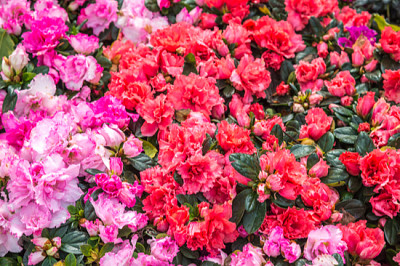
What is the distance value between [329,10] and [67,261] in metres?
1.58

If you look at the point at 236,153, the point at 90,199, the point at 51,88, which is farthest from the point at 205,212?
the point at 51,88

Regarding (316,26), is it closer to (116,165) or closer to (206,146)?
(206,146)

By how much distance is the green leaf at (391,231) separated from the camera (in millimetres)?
1156

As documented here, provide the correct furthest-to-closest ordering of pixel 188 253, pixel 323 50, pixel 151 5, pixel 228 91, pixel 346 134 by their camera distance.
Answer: pixel 151 5
pixel 323 50
pixel 228 91
pixel 346 134
pixel 188 253

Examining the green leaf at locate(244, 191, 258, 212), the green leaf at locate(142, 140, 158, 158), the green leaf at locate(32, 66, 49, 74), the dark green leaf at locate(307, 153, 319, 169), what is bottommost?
the green leaf at locate(142, 140, 158, 158)

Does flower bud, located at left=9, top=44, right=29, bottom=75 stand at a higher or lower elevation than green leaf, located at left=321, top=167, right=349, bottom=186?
higher

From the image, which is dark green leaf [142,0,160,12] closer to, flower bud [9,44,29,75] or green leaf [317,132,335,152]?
flower bud [9,44,29,75]

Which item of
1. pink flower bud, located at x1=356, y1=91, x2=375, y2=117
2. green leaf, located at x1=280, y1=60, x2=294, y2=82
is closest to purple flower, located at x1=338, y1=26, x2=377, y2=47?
green leaf, located at x1=280, y1=60, x2=294, y2=82

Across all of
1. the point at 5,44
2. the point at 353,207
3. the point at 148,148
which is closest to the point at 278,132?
Result: the point at 353,207

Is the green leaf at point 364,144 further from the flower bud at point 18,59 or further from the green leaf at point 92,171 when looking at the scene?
the flower bud at point 18,59

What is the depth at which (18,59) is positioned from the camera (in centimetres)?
141

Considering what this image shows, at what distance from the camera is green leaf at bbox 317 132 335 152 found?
1273mm

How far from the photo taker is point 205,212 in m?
1.08

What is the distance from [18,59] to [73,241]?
720mm
